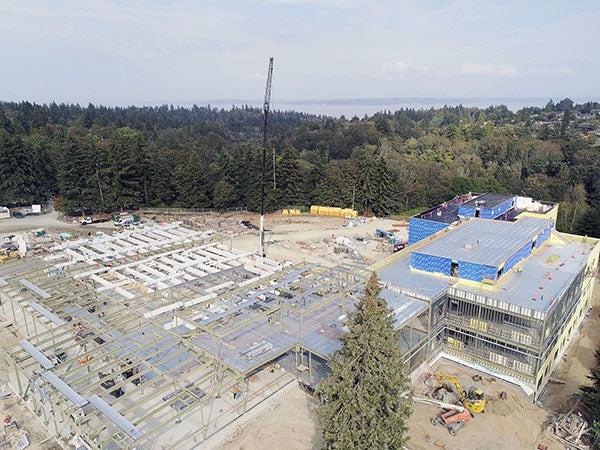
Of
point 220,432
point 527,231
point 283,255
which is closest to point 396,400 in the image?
point 220,432

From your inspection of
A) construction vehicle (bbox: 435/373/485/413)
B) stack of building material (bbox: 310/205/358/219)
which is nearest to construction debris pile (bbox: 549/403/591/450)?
construction vehicle (bbox: 435/373/485/413)

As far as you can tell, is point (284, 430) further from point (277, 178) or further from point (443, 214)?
point (277, 178)

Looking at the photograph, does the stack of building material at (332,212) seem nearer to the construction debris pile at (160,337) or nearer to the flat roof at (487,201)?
the flat roof at (487,201)

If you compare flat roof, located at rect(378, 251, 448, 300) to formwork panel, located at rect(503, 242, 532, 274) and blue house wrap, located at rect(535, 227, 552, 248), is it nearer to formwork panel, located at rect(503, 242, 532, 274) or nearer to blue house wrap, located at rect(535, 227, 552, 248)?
formwork panel, located at rect(503, 242, 532, 274)

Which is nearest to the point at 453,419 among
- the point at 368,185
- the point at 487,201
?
the point at 487,201

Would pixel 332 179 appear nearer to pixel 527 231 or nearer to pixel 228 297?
pixel 527 231

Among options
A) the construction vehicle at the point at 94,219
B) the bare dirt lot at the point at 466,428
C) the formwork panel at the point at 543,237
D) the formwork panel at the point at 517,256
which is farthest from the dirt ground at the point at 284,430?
the construction vehicle at the point at 94,219
